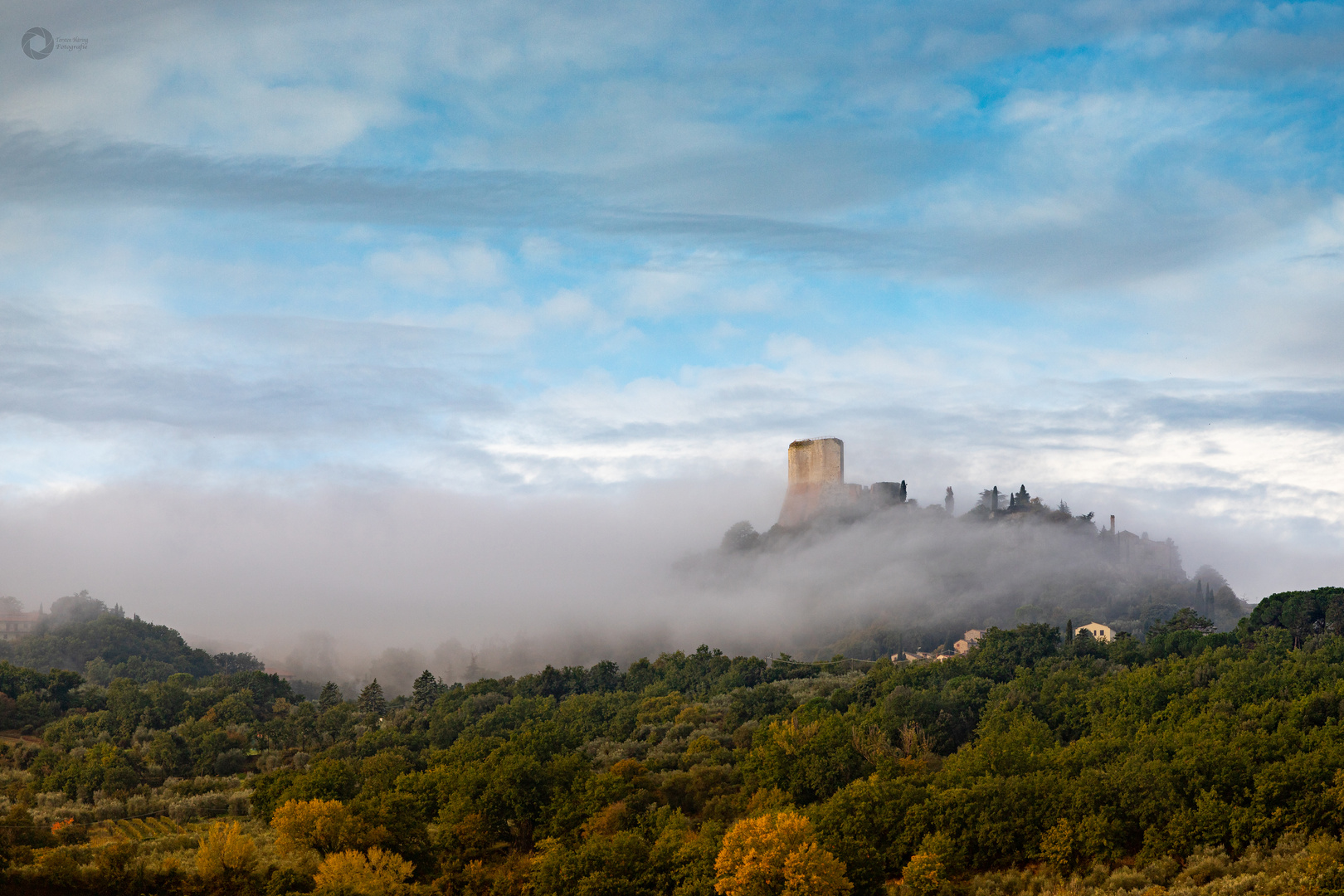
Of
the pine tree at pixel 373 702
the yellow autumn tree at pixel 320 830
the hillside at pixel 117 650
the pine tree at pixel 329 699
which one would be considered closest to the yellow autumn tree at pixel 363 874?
the yellow autumn tree at pixel 320 830

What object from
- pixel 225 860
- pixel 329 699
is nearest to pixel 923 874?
pixel 225 860

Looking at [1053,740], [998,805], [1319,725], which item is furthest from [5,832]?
[1319,725]

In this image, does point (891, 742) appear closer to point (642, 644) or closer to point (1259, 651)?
point (1259, 651)

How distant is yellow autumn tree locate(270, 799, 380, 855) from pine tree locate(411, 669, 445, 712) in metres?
62.6

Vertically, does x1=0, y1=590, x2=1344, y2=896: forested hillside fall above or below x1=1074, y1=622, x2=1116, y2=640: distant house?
below

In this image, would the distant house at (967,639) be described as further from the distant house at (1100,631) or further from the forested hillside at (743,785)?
the forested hillside at (743,785)

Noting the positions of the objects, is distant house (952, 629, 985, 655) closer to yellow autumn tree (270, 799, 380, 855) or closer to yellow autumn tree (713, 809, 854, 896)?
yellow autumn tree (713, 809, 854, 896)

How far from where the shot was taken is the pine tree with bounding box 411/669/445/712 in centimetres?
12610

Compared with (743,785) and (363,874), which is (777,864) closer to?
(363,874)

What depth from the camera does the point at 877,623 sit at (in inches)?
7510

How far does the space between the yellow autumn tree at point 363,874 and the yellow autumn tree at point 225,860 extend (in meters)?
3.48

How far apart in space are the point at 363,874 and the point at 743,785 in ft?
92.4

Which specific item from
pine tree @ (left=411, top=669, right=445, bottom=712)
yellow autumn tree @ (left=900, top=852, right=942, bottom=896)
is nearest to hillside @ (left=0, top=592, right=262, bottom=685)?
pine tree @ (left=411, top=669, right=445, bottom=712)

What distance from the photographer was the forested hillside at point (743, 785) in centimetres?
5488
